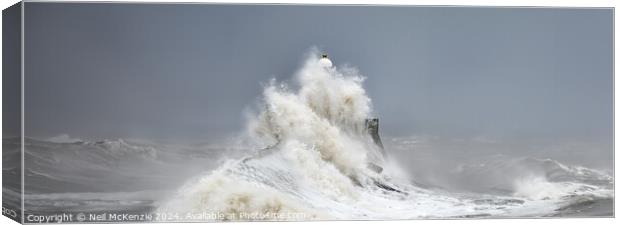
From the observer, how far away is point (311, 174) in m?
8.98

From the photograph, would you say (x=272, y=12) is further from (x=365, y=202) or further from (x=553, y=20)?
(x=553, y=20)

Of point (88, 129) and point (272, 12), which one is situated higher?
point (272, 12)

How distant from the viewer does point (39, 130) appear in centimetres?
861

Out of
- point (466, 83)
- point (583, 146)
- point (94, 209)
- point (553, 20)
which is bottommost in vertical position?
point (94, 209)

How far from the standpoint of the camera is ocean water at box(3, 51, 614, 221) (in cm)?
870

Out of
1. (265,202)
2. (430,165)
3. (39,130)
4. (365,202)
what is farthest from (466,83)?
(39,130)

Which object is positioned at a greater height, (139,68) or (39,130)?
(139,68)

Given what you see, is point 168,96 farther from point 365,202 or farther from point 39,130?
point 365,202

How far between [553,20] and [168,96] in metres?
3.83

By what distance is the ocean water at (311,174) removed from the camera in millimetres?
8695

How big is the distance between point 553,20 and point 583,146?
1281 millimetres

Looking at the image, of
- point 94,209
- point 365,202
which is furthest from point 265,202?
point 94,209

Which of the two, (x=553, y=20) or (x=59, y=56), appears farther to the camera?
(x=553, y=20)

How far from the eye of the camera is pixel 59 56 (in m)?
8.66
